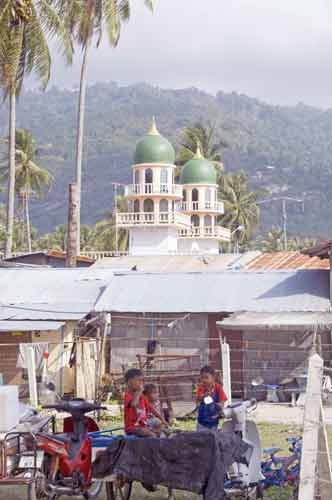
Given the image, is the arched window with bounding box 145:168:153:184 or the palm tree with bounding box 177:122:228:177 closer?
the arched window with bounding box 145:168:153:184

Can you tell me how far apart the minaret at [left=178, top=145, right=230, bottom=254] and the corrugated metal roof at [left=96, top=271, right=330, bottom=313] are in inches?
1504

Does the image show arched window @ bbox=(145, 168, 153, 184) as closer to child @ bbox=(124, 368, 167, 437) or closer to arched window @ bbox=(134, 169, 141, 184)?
arched window @ bbox=(134, 169, 141, 184)

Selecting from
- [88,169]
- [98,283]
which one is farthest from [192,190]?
[88,169]

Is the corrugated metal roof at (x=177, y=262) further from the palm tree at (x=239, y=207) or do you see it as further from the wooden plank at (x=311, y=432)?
the palm tree at (x=239, y=207)

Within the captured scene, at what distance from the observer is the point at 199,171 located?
203 ft

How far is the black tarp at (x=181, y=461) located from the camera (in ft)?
27.0

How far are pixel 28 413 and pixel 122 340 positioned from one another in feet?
39.3

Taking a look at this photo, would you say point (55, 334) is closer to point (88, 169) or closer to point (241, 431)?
point (241, 431)

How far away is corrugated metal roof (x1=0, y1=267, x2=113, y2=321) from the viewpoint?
22084 millimetres

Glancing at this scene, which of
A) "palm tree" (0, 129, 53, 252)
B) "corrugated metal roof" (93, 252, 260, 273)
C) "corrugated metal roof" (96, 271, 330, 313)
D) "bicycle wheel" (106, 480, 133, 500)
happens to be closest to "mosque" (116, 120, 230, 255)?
"palm tree" (0, 129, 53, 252)

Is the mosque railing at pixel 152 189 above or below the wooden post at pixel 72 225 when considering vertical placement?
above

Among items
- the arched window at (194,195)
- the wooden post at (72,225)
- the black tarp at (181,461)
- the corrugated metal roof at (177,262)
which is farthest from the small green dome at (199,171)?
the black tarp at (181,461)

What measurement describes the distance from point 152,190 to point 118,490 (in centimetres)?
4818

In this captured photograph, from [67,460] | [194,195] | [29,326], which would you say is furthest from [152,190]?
[67,460]
